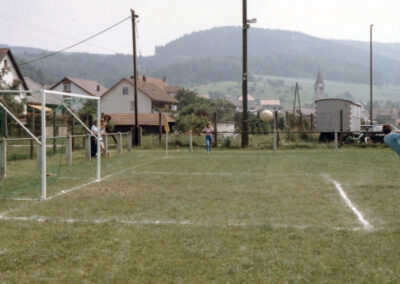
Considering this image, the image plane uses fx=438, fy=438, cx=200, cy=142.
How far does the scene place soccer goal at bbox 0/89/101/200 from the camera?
32.8 ft

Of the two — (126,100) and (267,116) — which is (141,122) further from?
(126,100)

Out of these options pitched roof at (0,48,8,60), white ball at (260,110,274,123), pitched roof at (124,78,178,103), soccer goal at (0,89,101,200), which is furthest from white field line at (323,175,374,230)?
pitched roof at (124,78,178,103)

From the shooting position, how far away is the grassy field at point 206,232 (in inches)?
187

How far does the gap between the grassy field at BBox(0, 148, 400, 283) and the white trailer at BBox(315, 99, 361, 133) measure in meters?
17.8

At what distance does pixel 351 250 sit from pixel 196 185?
225 inches

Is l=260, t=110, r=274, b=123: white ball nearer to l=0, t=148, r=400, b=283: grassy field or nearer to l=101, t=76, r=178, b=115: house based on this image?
l=0, t=148, r=400, b=283: grassy field

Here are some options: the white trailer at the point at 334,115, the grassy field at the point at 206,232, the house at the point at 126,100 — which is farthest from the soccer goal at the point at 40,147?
the house at the point at 126,100

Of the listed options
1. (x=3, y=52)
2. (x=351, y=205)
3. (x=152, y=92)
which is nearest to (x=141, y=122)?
(x=3, y=52)

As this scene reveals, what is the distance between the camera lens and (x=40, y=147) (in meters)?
13.9

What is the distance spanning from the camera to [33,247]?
18.6 feet

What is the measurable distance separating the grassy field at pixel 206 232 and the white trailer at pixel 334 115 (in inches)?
702

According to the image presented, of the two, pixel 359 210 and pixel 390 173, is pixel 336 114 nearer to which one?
pixel 390 173

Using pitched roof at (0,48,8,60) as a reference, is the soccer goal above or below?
below

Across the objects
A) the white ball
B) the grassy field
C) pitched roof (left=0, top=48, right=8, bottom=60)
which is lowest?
the grassy field
